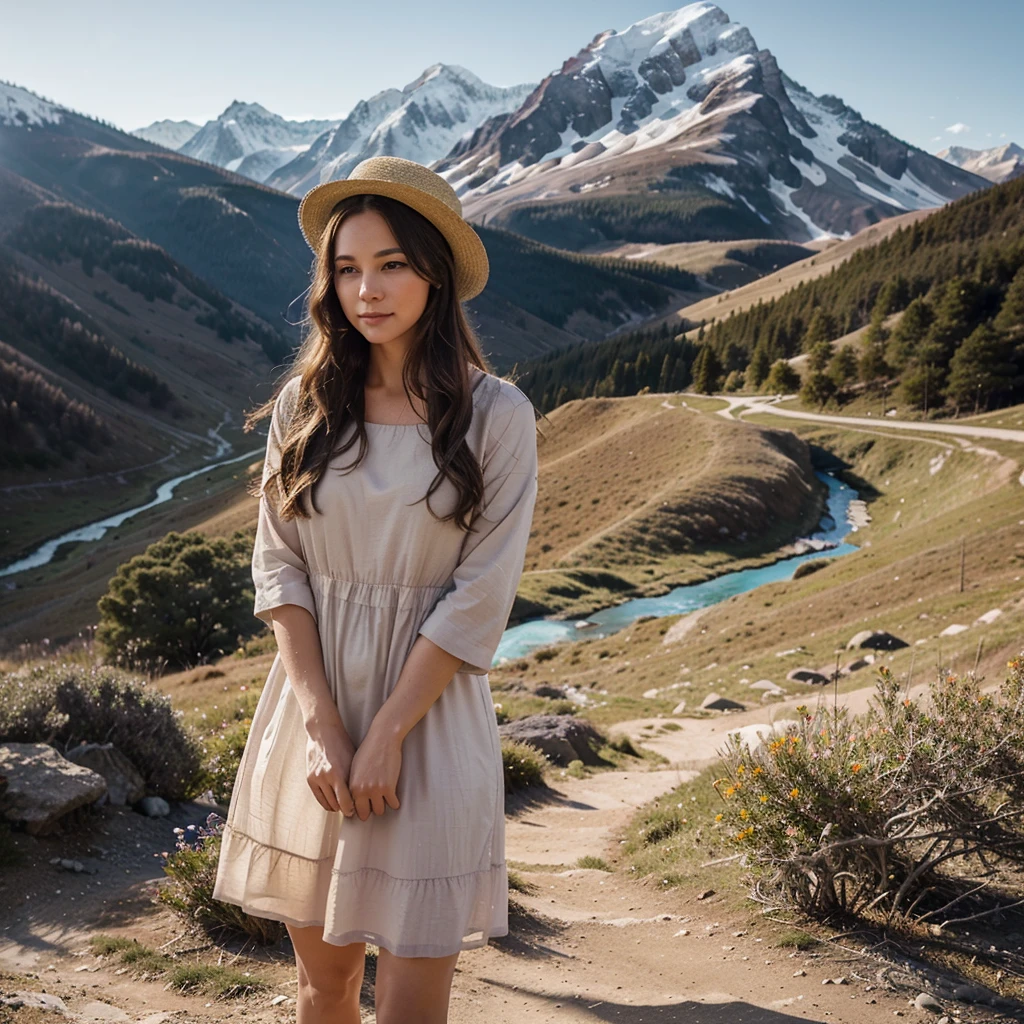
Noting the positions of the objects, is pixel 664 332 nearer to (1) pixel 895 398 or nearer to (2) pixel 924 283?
(2) pixel 924 283

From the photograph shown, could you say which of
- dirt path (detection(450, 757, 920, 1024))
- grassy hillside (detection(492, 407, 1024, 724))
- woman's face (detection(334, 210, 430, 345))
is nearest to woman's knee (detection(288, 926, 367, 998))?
woman's face (detection(334, 210, 430, 345))

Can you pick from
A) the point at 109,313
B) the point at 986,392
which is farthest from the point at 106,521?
the point at 109,313

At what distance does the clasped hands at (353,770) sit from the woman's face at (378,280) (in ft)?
4.42

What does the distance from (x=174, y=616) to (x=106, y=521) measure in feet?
219

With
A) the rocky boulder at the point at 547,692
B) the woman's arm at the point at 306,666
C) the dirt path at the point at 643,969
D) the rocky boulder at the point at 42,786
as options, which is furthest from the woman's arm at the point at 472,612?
the rocky boulder at the point at 547,692

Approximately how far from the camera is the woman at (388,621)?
276cm

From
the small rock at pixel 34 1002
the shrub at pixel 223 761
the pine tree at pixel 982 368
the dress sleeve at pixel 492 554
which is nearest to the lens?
the dress sleeve at pixel 492 554

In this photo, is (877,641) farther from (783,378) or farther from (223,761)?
(783,378)

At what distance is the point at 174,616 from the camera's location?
109 ft

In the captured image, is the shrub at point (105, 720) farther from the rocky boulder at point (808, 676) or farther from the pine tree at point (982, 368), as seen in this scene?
the pine tree at point (982, 368)

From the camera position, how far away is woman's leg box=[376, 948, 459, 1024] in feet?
8.81

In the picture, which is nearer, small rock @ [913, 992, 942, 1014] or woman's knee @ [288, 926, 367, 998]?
woman's knee @ [288, 926, 367, 998]

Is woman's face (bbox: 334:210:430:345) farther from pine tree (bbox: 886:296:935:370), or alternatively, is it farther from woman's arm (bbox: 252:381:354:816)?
pine tree (bbox: 886:296:935:370)

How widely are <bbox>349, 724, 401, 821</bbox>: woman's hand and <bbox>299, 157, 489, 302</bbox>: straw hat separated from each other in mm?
1535
